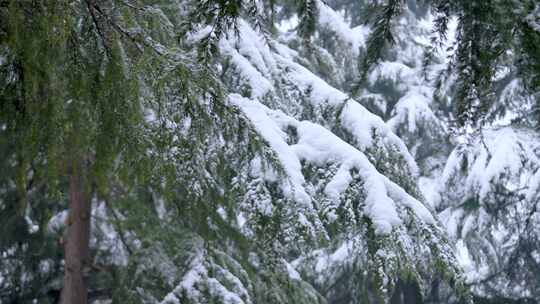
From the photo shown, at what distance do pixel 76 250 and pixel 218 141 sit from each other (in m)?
2.06

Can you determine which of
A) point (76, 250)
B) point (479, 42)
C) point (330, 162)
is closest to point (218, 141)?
point (330, 162)

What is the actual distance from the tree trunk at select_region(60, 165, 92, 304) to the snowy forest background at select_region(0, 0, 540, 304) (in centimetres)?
4

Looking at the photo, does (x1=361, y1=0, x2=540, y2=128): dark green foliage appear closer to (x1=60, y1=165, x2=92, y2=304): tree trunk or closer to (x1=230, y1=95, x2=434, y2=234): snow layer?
(x1=230, y1=95, x2=434, y2=234): snow layer

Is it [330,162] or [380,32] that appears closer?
[380,32]

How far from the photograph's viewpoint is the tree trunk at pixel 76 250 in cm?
465

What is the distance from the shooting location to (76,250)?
4.71 m


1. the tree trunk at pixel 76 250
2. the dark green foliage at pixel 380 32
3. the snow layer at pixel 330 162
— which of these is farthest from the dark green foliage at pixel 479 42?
the tree trunk at pixel 76 250

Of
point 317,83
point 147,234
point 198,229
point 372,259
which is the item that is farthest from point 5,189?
point 372,259

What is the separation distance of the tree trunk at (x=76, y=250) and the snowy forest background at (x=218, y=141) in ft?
0.14

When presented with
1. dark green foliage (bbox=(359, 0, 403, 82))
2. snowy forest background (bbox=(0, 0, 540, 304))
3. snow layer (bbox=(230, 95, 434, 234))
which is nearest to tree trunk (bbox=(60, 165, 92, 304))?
snowy forest background (bbox=(0, 0, 540, 304))

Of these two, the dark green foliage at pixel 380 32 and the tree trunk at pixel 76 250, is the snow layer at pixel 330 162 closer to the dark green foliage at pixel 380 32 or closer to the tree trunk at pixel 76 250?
the dark green foliage at pixel 380 32

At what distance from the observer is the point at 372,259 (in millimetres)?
3521

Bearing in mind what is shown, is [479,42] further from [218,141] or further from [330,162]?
[330,162]

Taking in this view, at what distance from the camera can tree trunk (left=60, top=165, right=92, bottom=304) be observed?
4.65m
